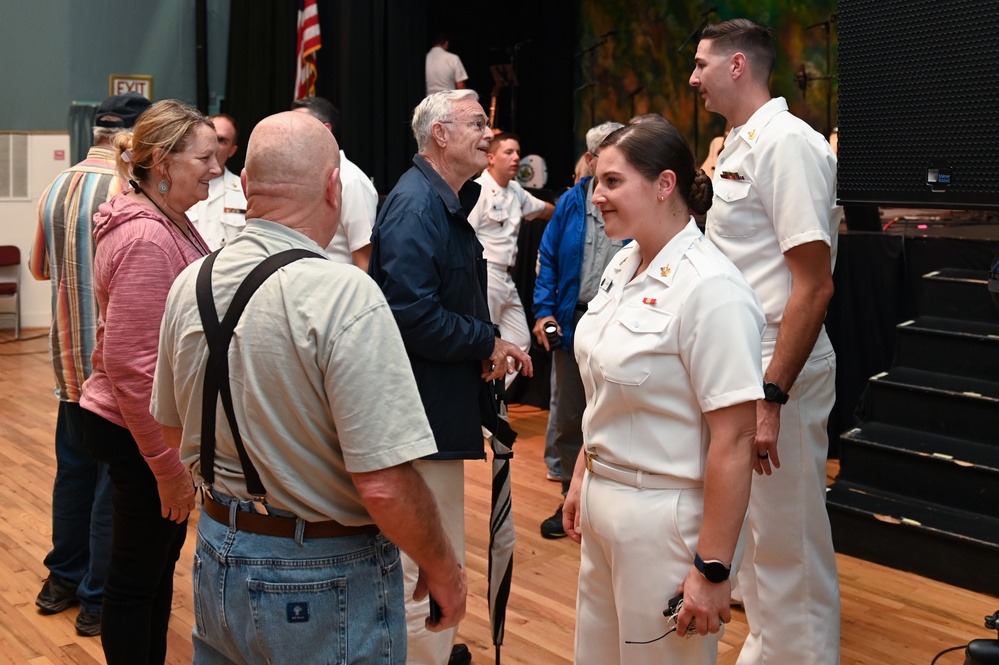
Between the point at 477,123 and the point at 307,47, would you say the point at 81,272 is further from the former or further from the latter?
the point at 307,47

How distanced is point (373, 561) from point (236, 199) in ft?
11.0

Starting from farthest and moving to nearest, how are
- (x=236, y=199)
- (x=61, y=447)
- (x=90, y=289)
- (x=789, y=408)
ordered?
1. (x=236, y=199)
2. (x=61, y=447)
3. (x=90, y=289)
4. (x=789, y=408)

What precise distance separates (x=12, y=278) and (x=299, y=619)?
29.4 ft

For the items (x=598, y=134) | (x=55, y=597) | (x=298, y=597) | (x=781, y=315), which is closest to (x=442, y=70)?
(x=598, y=134)

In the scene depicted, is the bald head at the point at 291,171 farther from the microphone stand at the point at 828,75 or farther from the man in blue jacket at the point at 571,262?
the microphone stand at the point at 828,75

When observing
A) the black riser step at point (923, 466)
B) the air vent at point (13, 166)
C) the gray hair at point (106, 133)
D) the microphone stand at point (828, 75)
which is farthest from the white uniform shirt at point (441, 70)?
the gray hair at point (106, 133)

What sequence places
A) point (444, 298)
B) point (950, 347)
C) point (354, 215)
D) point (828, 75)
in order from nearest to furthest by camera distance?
1. point (444, 298)
2. point (354, 215)
3. point (950, 347)
4. point (828, 75)

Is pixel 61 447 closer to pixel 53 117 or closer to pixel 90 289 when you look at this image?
pixel 90 289

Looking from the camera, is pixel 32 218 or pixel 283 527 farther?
pixel 32 218

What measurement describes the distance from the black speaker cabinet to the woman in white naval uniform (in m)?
0.33

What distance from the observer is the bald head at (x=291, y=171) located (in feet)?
5.35

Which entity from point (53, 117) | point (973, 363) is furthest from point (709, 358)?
point (53, 117)

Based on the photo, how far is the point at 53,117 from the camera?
9.68 metres

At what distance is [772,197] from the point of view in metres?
2.60
